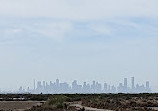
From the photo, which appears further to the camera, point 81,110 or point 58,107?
point 58,107

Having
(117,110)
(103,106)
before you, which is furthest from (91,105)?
(117,110)

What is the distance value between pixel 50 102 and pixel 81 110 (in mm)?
13106

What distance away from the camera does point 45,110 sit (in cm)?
3959

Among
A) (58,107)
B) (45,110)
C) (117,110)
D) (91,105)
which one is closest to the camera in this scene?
(117,110)

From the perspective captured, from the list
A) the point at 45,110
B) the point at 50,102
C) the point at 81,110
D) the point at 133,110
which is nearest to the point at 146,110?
the point at 133,110

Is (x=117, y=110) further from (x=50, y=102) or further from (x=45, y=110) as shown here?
(x=50, y=102)

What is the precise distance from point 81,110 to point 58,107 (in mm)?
6553

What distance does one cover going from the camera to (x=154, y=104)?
161 feet

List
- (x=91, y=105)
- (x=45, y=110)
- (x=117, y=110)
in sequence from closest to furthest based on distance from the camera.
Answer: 1. (x=117, y=110)
2. (x=45, y=110)
3. (x=91, y=105)

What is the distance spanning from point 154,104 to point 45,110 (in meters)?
15.9

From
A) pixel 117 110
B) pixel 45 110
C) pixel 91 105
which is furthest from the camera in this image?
pixel 91 105

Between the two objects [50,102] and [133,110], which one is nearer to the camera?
[133,110]

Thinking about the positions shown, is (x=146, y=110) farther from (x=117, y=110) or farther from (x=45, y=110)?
(x=45, y=110)

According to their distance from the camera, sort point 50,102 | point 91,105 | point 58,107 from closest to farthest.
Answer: point 58,107
point 91,105
point 50,102
